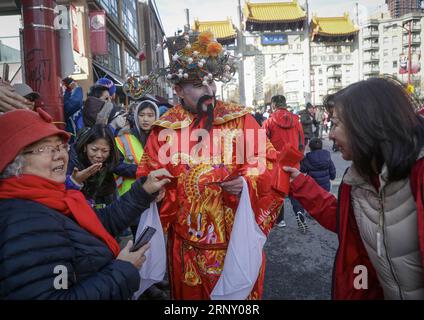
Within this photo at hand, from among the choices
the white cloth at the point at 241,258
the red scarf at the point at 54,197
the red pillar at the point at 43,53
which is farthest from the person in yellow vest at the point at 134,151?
the red scarf at the point at 54,197

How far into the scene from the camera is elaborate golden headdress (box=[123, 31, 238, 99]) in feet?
6.97

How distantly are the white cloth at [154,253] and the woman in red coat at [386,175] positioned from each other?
3.95 ft

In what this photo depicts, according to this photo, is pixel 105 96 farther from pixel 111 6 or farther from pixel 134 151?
pixel 111 6

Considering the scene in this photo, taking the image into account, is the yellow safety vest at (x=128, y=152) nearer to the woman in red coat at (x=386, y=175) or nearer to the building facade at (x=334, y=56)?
the woman in red coat at (x=386, y=175)

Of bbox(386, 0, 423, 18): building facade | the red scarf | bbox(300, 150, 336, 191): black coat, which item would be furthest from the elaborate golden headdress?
bbox(386, 0, 423, 18): building facade

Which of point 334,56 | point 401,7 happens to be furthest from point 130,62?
point 401,7

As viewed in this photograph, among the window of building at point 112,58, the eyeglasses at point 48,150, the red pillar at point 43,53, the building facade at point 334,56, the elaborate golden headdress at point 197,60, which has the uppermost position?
the building facade at point 334,56

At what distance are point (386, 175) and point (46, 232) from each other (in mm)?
1375

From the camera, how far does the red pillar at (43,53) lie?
325 cm

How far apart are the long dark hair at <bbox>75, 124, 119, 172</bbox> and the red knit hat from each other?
1.59m

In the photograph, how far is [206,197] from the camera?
2.03 m
